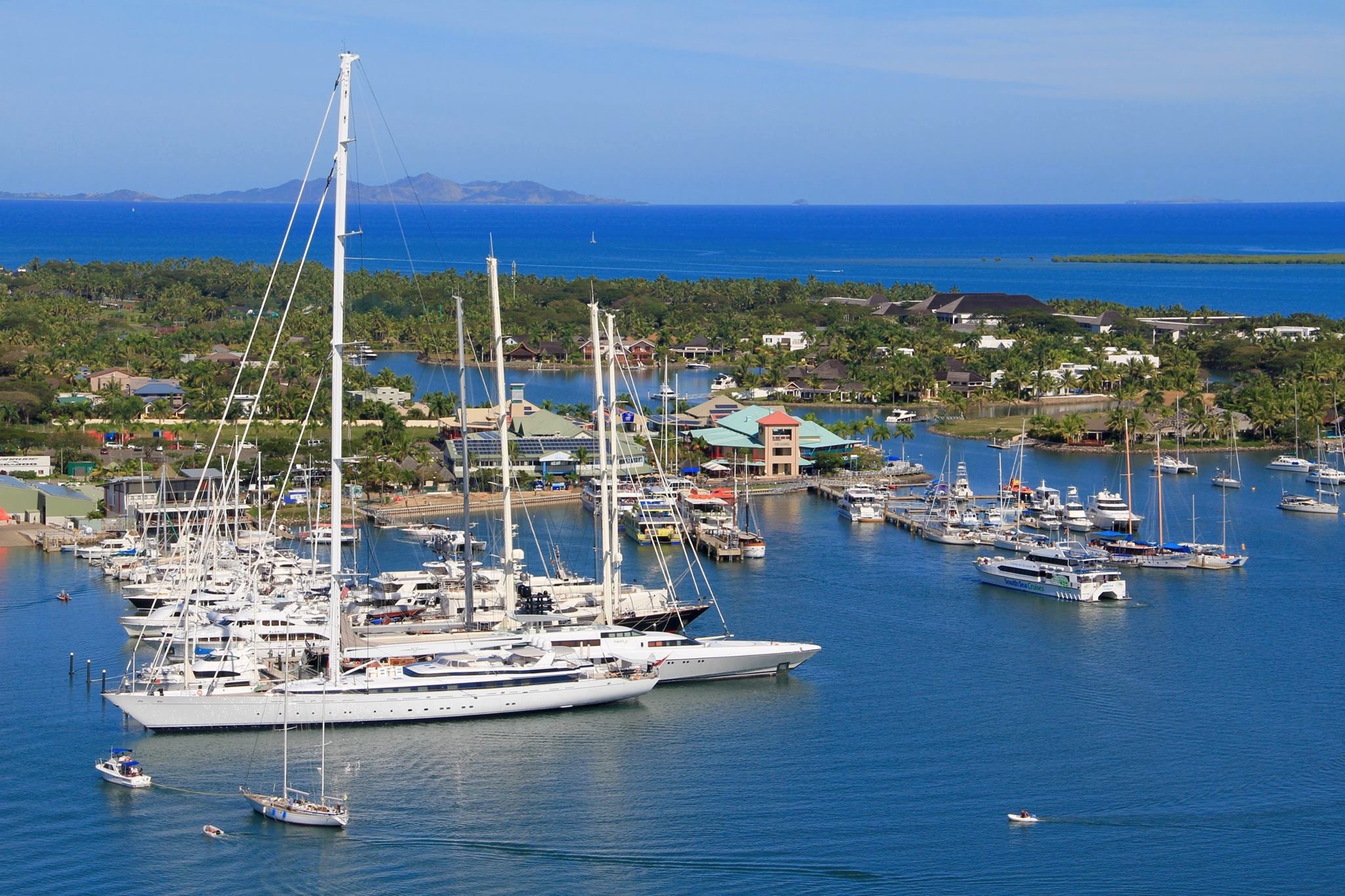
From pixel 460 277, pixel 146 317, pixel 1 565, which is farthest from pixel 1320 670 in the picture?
pixel 460 277

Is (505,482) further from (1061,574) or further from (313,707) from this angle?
(1061,574)

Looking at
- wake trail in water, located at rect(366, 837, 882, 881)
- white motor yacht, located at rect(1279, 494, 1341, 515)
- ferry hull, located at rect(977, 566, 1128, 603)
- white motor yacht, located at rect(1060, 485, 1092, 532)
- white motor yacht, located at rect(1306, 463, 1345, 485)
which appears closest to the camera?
wake trail in water, located at rect(366, 837, 882, 881)

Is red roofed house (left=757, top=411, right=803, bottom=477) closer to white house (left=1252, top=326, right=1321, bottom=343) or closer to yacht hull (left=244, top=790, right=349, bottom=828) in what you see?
yacht hull (left=244, top=790, right=349, bottom=828)

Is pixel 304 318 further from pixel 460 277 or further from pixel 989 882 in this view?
pixel 989 882

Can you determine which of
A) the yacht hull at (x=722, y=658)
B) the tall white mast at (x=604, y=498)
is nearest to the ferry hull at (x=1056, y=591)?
the yacht hull at (x=722, y=658)

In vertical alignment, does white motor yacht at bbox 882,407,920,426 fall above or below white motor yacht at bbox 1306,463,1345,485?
above

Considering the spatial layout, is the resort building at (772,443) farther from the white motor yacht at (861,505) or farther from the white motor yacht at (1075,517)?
the white motor yacht at (1075,517)

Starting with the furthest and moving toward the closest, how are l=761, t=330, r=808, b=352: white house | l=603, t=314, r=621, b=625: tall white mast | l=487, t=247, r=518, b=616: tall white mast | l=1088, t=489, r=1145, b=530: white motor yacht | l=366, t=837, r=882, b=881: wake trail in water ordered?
l=761, t=330, r=808, b=352: white house, l=1088, t=489, r=1145, b=530: white motor yacht, l=603, t=314, r=621, b=625: tall white mast, l=487, t=247, r=518, b=616: tall white mast, l=366, t=837, r=882, b=881: wake trail in water

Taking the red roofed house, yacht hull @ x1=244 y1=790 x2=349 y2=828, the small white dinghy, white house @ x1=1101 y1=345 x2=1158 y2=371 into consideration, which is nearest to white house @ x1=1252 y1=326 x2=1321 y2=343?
white house @ x1=1101 y1=345 x2=1158 y2=371
